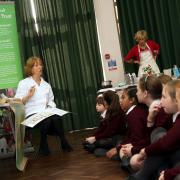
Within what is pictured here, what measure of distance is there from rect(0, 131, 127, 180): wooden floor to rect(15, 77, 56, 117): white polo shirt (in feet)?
1.76

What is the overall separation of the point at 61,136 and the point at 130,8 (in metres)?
2.90

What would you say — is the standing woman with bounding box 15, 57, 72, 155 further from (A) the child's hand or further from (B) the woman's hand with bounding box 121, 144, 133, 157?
(A) the child's hand

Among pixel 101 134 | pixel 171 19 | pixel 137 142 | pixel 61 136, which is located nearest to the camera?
pixel 137 142

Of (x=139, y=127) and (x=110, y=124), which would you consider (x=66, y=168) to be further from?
(x=139, y=127)

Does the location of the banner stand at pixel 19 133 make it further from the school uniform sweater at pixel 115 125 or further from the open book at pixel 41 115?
the school uniform sweater at pixel 115 125

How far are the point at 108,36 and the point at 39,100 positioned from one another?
2.45 meters

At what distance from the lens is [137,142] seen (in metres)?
2.68

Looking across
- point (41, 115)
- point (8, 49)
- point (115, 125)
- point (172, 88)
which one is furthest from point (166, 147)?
point (8, 49)

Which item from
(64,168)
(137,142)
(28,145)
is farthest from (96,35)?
(137,142)

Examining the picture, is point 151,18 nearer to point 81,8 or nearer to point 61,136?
point 81,8

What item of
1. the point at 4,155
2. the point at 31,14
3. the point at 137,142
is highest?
the point at 31,14

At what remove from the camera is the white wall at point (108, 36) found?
6.65 m

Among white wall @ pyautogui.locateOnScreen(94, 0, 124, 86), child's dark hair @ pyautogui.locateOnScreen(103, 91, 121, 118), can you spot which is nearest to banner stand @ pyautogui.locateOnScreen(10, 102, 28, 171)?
child's dark hair @ pyautogui.locateOnScreen(103, 91, 121, 118)

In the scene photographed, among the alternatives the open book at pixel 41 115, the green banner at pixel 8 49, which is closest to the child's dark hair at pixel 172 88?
the open book at pixel 41 115
